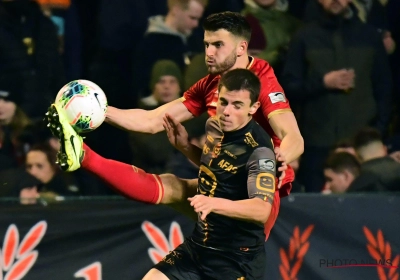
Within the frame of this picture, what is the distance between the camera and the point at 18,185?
6715 millimetres

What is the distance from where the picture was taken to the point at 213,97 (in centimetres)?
553

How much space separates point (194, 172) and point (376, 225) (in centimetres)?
131

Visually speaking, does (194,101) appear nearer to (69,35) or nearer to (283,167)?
(283,167)

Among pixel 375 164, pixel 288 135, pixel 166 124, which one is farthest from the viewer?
pixel 375 164

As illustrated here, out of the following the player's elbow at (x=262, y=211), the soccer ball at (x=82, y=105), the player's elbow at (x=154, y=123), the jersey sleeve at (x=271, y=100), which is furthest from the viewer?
the player's elbow at (x=154, y=123)

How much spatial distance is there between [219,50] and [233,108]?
520mm

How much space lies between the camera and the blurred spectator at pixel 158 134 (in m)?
7.18

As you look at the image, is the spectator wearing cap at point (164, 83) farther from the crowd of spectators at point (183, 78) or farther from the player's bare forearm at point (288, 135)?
the player's bare forearm at point (288, 135)

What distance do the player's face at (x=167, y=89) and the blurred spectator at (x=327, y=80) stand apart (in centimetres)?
82

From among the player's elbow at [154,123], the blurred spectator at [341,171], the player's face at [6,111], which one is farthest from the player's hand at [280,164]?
the player's face at [6,111]

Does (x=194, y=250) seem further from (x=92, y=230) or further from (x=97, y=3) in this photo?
(x=97, y=3)

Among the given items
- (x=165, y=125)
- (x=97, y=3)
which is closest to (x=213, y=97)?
(x=165, y=125)

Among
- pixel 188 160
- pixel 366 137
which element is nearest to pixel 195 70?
pixel 188 160

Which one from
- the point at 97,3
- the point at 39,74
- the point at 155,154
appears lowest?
the point at 155,154
